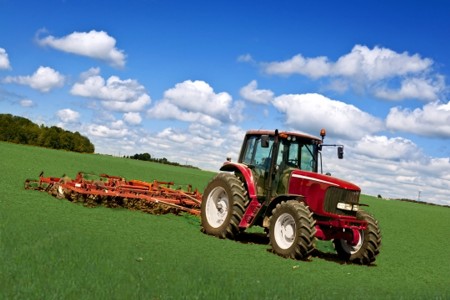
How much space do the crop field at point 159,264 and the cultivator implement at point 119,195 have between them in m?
0.35

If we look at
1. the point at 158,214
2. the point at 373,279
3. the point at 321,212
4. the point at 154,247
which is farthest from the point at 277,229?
the point at 158,214

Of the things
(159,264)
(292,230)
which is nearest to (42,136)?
(292,230)

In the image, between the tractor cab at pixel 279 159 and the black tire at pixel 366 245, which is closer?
the black tire at pixel 366 245

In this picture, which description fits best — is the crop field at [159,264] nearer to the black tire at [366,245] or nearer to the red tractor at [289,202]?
the black tire at [366,245]

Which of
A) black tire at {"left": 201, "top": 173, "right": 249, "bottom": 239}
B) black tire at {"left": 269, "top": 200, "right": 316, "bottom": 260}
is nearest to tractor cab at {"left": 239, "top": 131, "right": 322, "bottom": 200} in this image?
black tire at {"left": 201, "top": 173, "right": 249, "bottom": 239}

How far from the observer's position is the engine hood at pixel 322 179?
33.0 ft

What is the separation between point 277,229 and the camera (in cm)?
986

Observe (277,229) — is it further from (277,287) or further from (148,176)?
(148,176)

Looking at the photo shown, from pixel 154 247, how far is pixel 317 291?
2805 mm

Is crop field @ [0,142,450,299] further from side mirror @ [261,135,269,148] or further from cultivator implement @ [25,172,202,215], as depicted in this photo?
Answer: side mirror @ [261,135,269,148]

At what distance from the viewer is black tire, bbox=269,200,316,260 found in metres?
9.23

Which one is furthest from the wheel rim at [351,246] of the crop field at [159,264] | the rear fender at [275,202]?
the rear fender at [275,202]

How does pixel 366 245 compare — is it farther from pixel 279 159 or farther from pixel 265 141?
pixel 265 141

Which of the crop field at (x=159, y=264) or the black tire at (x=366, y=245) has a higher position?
the black tire at (x=366, y=245)
